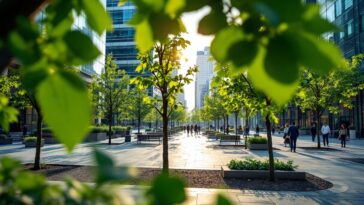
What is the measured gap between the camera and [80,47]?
1003mm

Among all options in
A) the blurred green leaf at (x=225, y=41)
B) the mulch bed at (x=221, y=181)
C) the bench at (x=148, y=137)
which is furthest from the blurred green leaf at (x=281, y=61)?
the bench at (x=148, y=137)

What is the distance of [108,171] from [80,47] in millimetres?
405

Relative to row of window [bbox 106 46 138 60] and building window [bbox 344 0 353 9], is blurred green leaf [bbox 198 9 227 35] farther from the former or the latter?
row of window [bbox 106 46 138 60]

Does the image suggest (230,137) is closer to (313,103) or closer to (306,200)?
(313,103)

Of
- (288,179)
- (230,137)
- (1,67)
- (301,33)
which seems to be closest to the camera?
(301,33)

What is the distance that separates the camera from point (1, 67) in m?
1.18

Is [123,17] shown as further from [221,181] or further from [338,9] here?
[221,181]

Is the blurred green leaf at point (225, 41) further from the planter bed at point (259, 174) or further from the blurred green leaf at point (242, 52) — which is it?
the planter bed at point (259, 174)

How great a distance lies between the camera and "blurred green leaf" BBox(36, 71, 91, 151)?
37.9 inches

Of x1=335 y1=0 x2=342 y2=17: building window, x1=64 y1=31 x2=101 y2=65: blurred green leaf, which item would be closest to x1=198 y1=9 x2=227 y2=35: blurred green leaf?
x1=64 y1=31 x2=101 y2=65: blurred green leaf

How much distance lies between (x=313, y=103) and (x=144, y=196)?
26.3 meters

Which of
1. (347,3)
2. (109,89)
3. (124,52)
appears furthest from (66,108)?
(124,52)

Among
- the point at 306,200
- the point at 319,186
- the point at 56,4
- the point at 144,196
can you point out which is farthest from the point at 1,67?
the point at 319,186

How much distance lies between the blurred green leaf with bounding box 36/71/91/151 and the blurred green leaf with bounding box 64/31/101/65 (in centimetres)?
7
